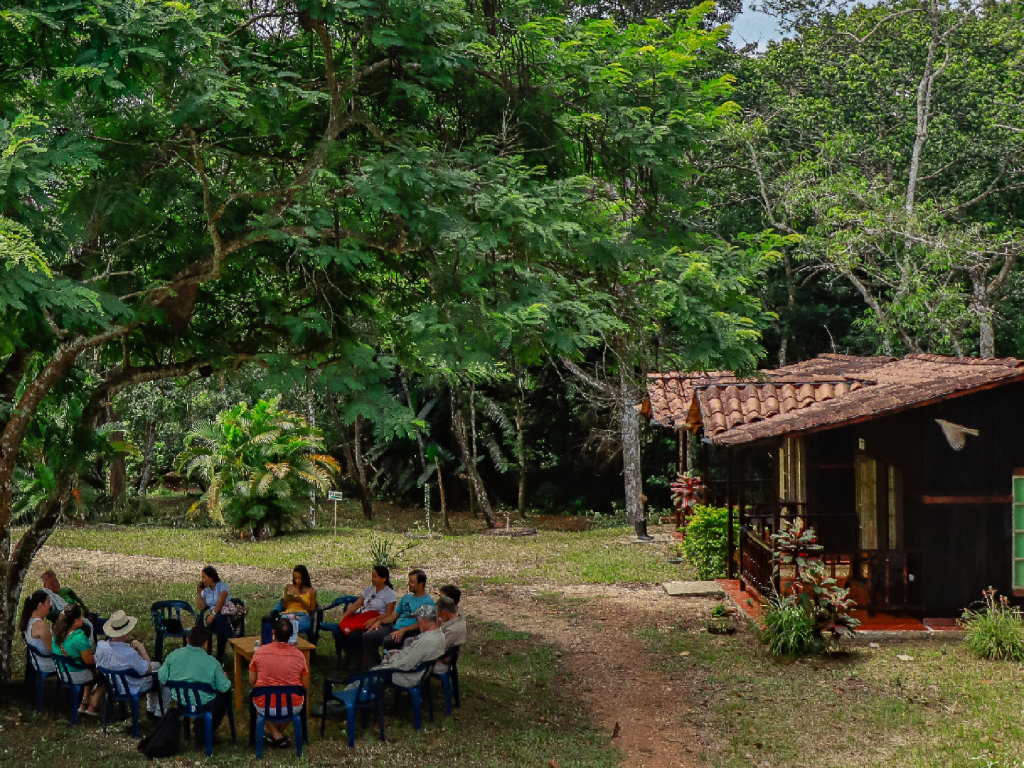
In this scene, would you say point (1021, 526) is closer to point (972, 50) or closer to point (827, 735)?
point (827, 735)

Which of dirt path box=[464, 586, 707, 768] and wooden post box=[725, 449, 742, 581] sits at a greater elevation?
wooden post box=[725, 449, 742, 581]

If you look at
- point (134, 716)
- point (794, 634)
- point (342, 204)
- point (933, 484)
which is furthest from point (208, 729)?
point (933, 484)

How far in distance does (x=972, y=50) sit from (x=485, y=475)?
18.1 metres

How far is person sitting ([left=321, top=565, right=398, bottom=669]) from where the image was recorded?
10.9 meters

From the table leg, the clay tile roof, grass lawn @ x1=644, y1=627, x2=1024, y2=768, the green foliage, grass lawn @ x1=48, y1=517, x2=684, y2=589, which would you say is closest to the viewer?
grass lawn @ x1=644, y1=627, x2=1024, y2=768

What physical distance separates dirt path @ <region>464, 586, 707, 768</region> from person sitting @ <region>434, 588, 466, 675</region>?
1.60 metres

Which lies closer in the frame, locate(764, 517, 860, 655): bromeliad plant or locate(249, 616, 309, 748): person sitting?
Answer: locate(249, 616, 309, 748): person sitting

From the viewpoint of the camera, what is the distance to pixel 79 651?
894cm

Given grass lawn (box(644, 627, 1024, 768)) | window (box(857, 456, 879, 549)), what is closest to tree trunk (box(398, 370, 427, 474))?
window (box(857, 456, 879, 549))

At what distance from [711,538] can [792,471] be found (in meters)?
1.90

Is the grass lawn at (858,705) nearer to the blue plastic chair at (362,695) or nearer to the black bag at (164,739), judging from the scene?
the blue plastic chair at (362,695)

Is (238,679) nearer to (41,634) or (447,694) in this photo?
(41,634)

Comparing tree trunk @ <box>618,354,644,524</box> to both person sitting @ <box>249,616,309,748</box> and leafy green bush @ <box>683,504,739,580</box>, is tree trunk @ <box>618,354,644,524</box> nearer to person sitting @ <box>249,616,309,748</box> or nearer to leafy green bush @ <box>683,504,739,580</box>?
leafy green bush @ <box>683,504,739,580</box>

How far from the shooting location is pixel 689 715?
10016 mm
